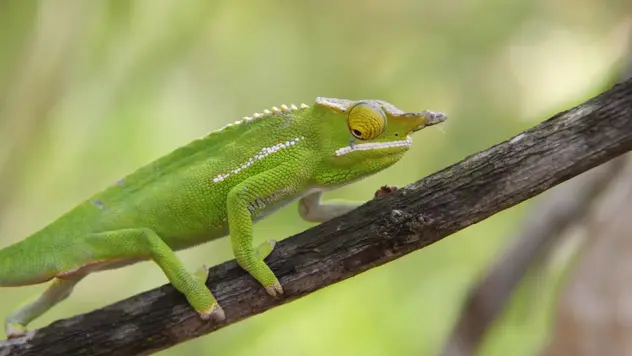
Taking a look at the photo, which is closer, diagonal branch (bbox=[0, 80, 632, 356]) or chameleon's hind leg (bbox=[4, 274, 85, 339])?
diagonal branch (bbox=[0, 80, 632, 356])

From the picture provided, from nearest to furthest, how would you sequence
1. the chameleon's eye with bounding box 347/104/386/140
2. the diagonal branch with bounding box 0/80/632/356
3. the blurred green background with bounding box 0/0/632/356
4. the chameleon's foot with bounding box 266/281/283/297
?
the diagonal branch with bounding box 0/80/632/356 < the chameleon's foot with bounding box 266/281/283/297 < the chameleon's eye with bounding box 347/104/386/140 < the blurred green background with bounding box 0/0/632/356

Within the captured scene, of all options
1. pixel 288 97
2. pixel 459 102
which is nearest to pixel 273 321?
pixel 288 97

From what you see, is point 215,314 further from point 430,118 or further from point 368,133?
point 430,118

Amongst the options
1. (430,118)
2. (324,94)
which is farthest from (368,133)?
(324,94)

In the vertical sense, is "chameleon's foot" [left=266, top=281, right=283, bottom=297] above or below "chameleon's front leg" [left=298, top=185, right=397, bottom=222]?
below

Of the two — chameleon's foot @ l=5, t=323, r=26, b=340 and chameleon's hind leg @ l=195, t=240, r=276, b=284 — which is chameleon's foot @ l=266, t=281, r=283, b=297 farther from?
chameleon's foot @ l=5, t=323, r=26, b=340

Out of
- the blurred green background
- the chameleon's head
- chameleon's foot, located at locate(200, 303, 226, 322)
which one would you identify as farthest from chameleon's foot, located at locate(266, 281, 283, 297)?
the blurred green background

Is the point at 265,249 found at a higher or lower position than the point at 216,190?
lower

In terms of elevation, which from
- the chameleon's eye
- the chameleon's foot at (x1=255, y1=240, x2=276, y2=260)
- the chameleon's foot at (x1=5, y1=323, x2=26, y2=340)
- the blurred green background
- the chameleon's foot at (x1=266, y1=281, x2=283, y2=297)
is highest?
the blurred green background
